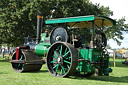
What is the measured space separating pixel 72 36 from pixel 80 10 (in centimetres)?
1194

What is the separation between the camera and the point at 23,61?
9.59 metres

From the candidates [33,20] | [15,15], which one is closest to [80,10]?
[33,20]

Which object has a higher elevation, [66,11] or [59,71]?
[66,11]

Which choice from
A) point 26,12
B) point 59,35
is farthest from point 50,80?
point 26,12

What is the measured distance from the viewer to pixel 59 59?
8.06m

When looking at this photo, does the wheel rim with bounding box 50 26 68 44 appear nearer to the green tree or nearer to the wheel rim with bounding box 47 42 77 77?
the wheel rim with bounding box 47 42 77 77

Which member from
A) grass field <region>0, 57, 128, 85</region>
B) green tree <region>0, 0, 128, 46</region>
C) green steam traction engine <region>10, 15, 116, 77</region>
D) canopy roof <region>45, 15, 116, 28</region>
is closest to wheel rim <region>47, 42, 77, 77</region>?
green steam traction engine <region>10, 15, 116, 77</region>

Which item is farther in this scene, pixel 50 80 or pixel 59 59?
pixel 59 59

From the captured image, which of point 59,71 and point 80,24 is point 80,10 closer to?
point 80,24

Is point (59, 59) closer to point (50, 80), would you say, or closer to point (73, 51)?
point (73, 51)

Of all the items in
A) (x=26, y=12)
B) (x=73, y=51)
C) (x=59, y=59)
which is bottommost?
(x=59, y=59)

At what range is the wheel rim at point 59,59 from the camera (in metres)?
7.97

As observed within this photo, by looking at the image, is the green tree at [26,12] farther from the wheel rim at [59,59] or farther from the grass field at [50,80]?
the grass field at [50,80]

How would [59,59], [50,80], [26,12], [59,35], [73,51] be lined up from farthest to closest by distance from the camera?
[26,12] → [59,35] → [59,59] → [73,51] → [50,80]
